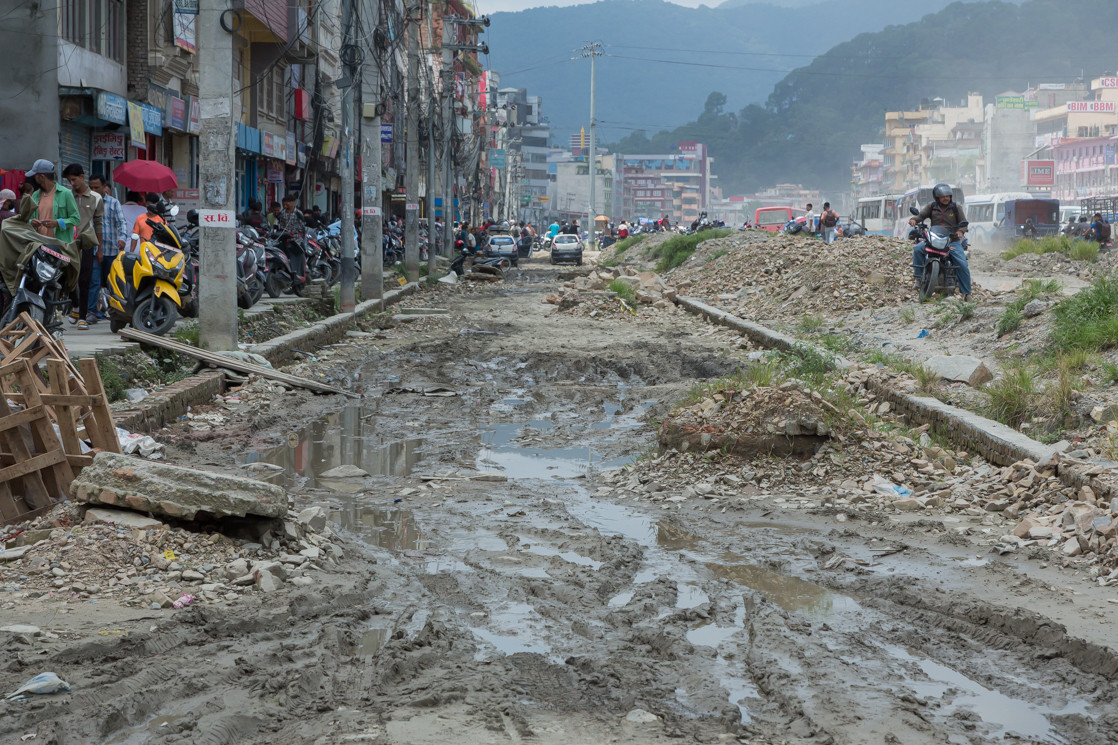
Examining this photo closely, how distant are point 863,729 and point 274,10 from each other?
30785 millimetres

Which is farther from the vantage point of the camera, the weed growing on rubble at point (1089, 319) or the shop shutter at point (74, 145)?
the shop shutter at point (74, 145)

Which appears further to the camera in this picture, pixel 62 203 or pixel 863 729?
pixel 62 203

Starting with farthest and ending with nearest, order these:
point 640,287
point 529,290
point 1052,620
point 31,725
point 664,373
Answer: point 529,290 < point 640,287 < point 664,373 < point 1052,620 < point 31,725

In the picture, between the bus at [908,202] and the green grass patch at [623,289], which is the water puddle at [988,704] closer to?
the green grass patch at [623,289]

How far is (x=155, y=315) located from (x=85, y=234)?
3.55 ft

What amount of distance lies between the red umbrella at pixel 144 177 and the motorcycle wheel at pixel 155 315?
5.31m

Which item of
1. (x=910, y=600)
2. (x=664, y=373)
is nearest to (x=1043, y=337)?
(x=664, y=373)

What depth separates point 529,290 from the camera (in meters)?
33.4

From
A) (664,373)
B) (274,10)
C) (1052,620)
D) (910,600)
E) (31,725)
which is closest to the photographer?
(31,725)

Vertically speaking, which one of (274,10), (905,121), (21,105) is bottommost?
(21,105)

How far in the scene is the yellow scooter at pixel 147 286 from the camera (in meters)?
12.3

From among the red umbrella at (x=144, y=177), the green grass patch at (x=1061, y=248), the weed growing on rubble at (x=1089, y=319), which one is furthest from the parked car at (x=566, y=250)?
the weed growing on rubble at (x=1089, y=319)

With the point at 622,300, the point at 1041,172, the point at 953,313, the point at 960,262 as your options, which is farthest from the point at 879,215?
the point at 1041,172

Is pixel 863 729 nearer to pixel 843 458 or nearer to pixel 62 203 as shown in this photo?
pixel 843 458
